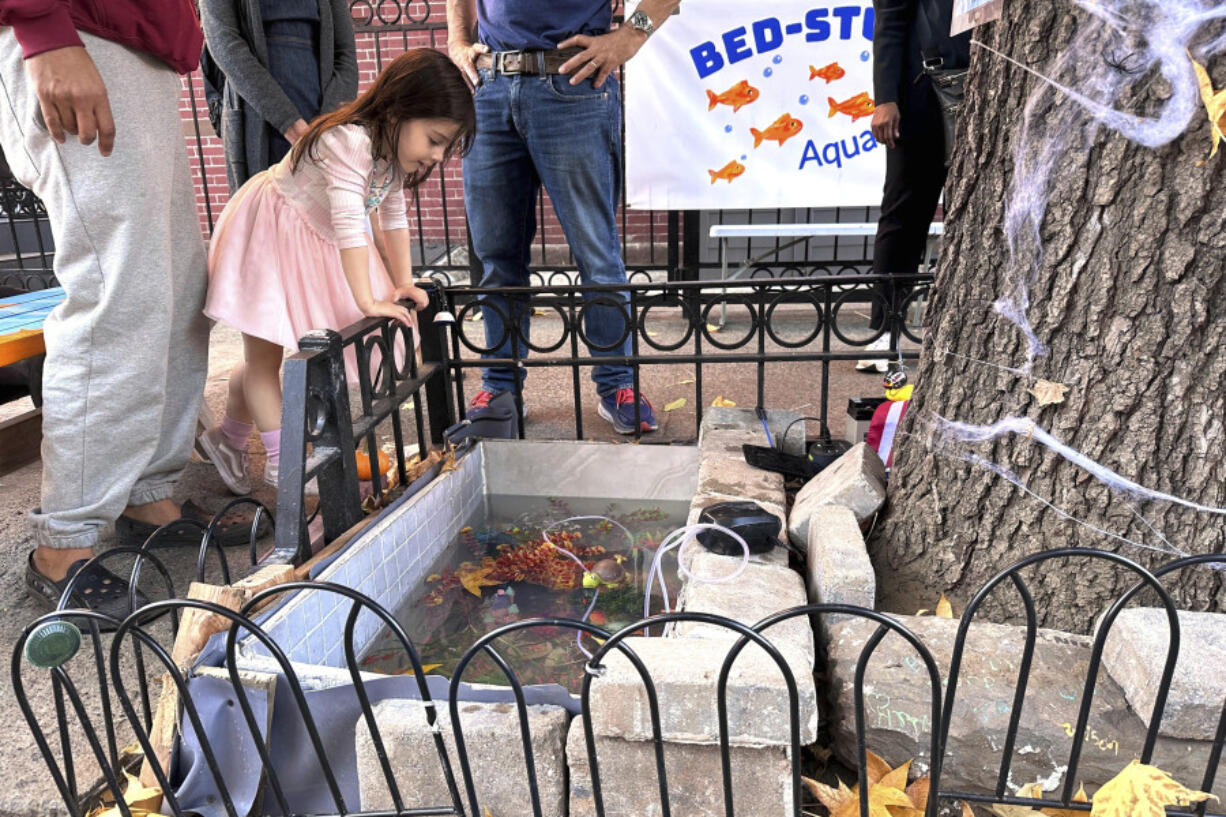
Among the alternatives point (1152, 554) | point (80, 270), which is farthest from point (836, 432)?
point (80, 270)

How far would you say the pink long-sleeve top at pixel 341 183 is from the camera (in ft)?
7.86

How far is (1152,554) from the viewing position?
1.48m

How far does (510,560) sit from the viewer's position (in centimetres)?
229

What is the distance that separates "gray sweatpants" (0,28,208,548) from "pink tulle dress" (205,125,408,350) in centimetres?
25

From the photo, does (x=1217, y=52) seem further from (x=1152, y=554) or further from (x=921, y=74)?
(x=921, y=74)

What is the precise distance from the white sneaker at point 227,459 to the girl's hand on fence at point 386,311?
3.06ft

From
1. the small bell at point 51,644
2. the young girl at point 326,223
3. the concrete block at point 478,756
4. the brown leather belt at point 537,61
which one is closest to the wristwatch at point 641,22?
the brown leather belt at point 537,61

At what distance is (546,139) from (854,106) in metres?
2.82

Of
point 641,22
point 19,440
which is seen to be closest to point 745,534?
point 641,22

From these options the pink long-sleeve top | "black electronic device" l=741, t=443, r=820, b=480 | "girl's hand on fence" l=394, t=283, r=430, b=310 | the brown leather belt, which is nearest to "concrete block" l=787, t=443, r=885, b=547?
"black electronic device" l=741, t=443, r=820, b=480

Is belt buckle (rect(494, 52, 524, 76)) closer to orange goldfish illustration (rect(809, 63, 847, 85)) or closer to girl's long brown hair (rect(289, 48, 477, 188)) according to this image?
girl's long brown hair (rect(289, 48, 477, 188))

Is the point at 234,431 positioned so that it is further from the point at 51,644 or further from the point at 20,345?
the point at 51,644

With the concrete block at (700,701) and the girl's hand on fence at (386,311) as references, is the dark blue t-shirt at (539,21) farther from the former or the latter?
the concrete block at (700,701)

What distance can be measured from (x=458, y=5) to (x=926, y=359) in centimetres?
252
